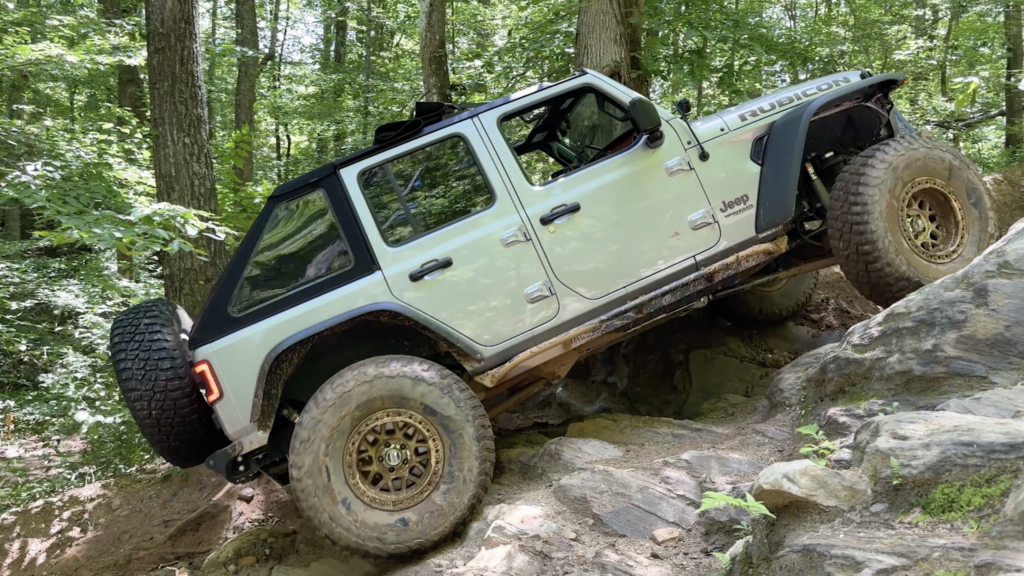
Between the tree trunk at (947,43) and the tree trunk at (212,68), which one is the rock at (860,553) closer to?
the tree trunk at (212,68)

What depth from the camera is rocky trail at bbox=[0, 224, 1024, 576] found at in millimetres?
2066

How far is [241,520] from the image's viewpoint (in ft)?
15.3

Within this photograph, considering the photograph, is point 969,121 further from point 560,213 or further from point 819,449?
point 819,449

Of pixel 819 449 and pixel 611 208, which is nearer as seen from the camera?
pixel 819 449

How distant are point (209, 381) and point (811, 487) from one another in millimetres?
2904

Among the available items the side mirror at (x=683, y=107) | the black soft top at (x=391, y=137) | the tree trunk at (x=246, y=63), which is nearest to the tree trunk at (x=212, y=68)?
the tree trunk at (x=246, y=63)

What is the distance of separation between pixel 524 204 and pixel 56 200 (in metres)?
3.47

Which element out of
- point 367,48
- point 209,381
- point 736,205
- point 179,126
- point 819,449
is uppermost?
point 367,48

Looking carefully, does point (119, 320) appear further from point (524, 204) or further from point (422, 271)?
point (524, 204)

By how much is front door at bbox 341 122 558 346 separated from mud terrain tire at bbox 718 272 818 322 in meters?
2.46

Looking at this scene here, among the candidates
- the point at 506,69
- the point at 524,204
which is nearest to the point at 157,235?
the point at 524,204

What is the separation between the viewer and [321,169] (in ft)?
12.2

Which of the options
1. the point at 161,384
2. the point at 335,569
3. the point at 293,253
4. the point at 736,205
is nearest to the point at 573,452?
the point at 335,569

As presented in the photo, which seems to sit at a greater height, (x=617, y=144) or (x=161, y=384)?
(x=617, y=144)
